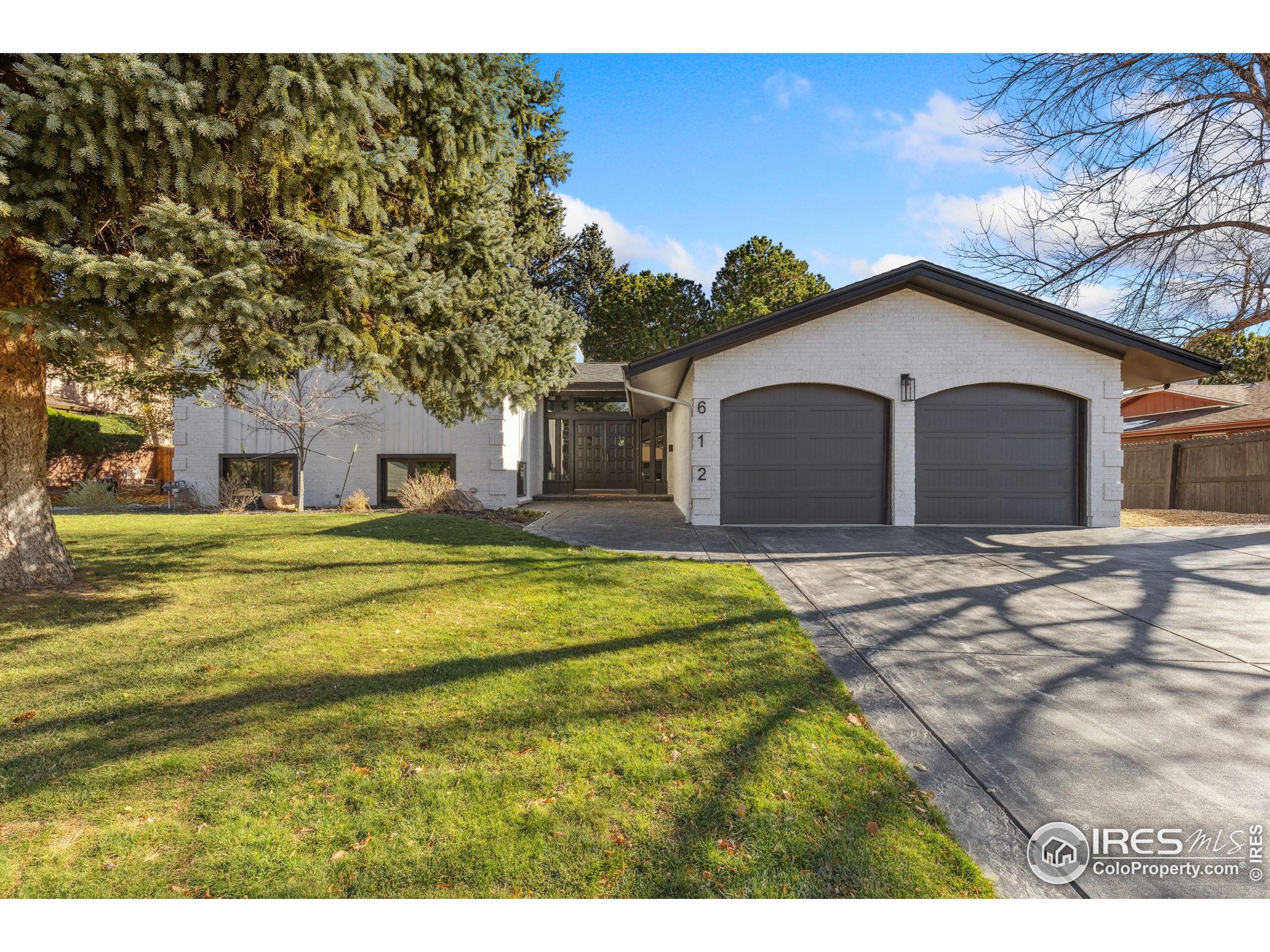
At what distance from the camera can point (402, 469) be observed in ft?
47.6

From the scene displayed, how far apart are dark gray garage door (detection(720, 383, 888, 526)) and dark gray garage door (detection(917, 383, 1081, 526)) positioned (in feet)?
2.86

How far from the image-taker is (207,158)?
12.8ft

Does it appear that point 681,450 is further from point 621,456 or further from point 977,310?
point 977,310

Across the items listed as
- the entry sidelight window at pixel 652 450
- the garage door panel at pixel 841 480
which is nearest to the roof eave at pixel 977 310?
the garage door panel at pixel 841 480

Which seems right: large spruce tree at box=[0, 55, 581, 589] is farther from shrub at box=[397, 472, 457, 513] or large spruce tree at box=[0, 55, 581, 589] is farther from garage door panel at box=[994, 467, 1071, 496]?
garage door panel at box=[994, 467, 1071, 496]

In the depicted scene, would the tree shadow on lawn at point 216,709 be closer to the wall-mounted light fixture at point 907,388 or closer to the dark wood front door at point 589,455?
the wall-mounted light fixture at point 907,388

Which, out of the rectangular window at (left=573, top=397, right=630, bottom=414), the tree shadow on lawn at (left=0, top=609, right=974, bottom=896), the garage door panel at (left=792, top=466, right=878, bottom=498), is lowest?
the tree shadow on lawn at (left=0, top=609, right=974, bottom=896)

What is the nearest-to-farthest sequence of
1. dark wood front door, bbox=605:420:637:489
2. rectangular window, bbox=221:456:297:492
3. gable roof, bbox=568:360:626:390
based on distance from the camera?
rectangular window, bbox=221:456:297:492
gable roof, bbox=568:360:626:390
dark wood front door, bbox=605:420:637:489

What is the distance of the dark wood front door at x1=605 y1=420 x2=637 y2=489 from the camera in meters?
18.3

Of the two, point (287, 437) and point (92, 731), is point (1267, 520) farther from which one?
point (287, 437)

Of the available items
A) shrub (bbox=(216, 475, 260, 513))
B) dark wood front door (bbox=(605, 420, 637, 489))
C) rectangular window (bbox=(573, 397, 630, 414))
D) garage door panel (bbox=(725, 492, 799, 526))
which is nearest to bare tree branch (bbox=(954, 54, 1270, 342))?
garage door panel (bbox=(725, 492, 799, 526))

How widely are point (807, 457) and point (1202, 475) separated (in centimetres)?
1087

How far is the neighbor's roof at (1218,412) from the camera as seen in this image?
16.1 m
